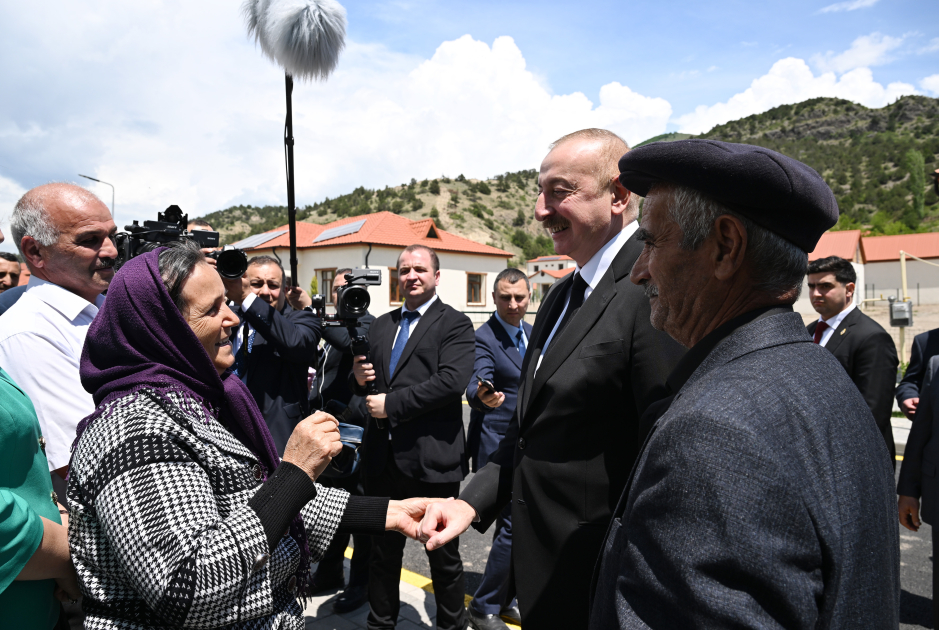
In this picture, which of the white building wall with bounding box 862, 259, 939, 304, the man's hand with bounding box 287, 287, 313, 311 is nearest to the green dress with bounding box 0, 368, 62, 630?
the man's hand with bounding box 287, 287, 313, 311

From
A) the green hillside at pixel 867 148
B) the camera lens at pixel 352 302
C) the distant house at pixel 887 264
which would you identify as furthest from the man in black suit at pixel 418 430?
the green hillside at pixel 867 148

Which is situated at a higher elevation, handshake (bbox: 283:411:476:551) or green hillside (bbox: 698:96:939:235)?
green hillside (bbox: 698:96:939:235)

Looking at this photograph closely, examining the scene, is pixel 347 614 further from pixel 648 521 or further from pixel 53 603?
pixel 648 521

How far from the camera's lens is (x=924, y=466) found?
3.29m

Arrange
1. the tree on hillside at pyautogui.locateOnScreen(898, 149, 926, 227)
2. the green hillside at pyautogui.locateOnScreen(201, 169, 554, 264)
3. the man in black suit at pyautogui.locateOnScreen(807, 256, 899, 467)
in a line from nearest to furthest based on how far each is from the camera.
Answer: the man in black suit at pyautogui.locateOnScreen(807, 256, 899, 467) < the tree on hillside at pyautogui.locateOnScreen(898, 149, 926, 227) < the green hillside at pyautogui.locateOnScreen(201, 169, 554, 264)

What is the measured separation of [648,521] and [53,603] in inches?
68.7

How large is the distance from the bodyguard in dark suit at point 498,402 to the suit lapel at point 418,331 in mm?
508

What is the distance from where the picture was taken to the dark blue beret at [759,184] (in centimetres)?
Result: 112

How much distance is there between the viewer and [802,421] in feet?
3.20

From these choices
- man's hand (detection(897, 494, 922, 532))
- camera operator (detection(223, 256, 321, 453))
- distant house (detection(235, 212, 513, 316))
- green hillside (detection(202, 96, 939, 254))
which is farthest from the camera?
green hillside (detection(202, 96, 939, 254))

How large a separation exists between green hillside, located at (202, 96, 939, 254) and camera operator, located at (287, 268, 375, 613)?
190 ft

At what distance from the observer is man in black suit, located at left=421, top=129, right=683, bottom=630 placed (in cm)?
184

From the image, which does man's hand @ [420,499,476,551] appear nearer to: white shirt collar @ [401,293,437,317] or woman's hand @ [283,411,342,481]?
woman's hand @ [283,411,342,481]

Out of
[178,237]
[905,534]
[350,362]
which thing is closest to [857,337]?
[905,534]
